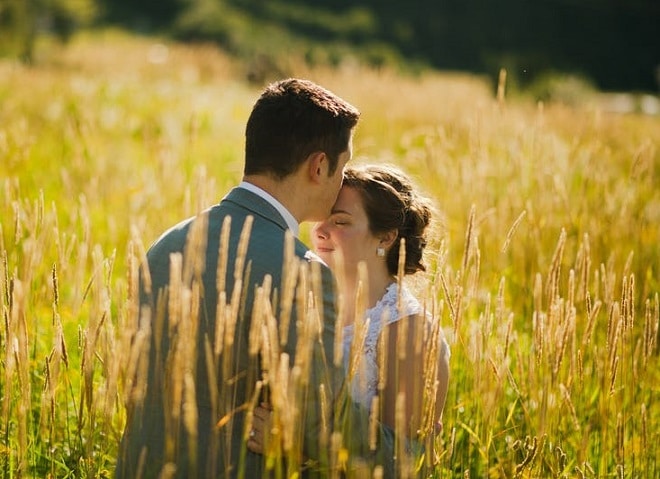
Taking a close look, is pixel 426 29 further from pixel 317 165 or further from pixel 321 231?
pixel 317 165

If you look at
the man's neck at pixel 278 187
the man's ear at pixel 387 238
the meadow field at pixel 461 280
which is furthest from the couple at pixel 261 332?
the man's ear at pixel 387 238

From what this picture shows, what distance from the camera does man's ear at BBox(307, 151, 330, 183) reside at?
2433 mm

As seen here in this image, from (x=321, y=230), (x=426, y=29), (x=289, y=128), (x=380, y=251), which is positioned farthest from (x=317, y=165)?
(x=426, y=29)

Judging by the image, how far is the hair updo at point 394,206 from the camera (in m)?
2.92

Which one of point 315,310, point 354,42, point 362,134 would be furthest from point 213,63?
point 354,42

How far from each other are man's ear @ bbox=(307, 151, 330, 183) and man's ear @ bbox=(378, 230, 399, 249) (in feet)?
1.78

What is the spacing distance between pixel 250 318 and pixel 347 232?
835 mm

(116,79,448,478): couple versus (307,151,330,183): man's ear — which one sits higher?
(307,151,330,183): man's ear

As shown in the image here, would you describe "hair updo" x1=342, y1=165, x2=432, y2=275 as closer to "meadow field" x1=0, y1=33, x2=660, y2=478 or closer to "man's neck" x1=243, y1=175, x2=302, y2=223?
"meadow field" x1=0, y1=33, x2=660, y2=478

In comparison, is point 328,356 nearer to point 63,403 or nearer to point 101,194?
point 63,403

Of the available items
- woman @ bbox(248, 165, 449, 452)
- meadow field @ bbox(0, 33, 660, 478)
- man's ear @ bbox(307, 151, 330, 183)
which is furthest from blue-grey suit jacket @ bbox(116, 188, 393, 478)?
woman @ bbox(248, 165, 449, 452)

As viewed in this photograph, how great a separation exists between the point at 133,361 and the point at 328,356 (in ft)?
2.00

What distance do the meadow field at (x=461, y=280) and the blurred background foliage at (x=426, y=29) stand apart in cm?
2326

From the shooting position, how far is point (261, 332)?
180 centimetres
